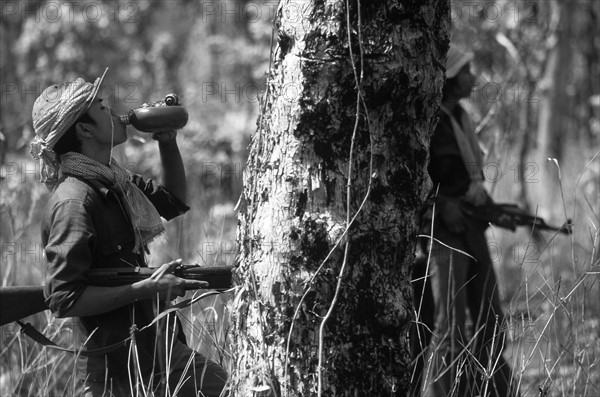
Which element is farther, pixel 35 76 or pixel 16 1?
pixel 16 1

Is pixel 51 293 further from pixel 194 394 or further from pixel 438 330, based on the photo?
pixel 438 330

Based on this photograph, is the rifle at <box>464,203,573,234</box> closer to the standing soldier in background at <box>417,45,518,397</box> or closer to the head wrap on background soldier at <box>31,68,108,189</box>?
the standing soldier in background at <box>417,45,518,397</box>

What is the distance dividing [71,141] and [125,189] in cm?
23

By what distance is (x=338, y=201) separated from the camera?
7.55ft

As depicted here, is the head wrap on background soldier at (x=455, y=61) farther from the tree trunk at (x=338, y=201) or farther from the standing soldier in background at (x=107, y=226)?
the standing soldier in background at (x=107, y=226)

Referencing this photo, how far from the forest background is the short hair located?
0.67 metres

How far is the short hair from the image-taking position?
2.74 meters

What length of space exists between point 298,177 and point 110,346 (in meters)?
0.81

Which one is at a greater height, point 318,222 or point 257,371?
point 318,222

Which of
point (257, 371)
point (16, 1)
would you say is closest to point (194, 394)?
point (257, 371)

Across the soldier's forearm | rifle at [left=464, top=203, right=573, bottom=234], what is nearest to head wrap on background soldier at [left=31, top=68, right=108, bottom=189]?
the soldier's forearm

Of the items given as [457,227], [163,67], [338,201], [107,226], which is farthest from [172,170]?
[163,67]

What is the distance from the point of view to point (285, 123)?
92.0 inches

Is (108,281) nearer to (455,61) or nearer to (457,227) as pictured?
(457,227)
